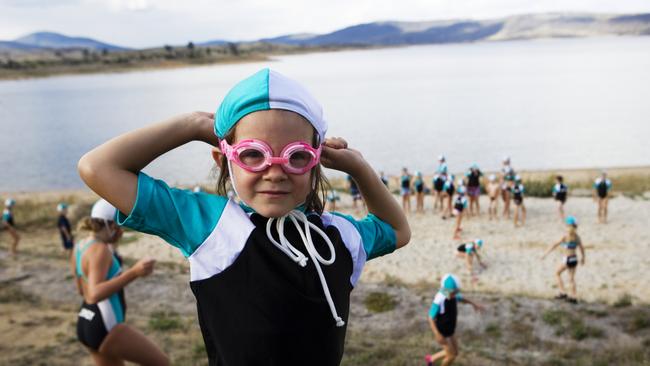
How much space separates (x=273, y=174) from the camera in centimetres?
157

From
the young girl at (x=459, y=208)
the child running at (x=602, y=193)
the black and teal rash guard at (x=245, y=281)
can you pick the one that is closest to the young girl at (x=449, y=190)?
the young girl at (x=459, y=208)

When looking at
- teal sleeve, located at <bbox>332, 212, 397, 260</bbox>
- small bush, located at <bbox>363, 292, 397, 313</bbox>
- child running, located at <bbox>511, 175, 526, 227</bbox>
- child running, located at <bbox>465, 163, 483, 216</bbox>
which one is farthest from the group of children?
child running, located at <bbox>465, 163, 483, 216</bbox>

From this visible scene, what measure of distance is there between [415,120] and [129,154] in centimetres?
5367

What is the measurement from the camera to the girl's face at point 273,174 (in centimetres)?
156

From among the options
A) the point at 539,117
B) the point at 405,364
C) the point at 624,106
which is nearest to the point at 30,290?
the point at 405,364

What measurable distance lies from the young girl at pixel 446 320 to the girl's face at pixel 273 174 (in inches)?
230

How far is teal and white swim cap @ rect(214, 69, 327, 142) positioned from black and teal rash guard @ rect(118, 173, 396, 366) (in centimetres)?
25

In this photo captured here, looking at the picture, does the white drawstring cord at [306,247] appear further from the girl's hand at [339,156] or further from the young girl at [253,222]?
the girl's hand at [339,156]

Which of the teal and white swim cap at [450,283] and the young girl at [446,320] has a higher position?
the teal and white swim cap at [450,283]

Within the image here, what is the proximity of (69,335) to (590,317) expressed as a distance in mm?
7531

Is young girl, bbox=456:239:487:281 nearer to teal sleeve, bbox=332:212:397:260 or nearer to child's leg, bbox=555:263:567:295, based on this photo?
child's leg, bbox=555:263:567:295

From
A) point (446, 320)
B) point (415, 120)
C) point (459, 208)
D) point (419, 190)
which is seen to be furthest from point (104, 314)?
point (415, 120)

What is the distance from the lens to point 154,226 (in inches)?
65.7

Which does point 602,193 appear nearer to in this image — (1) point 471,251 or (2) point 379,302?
(1) point 471,251
